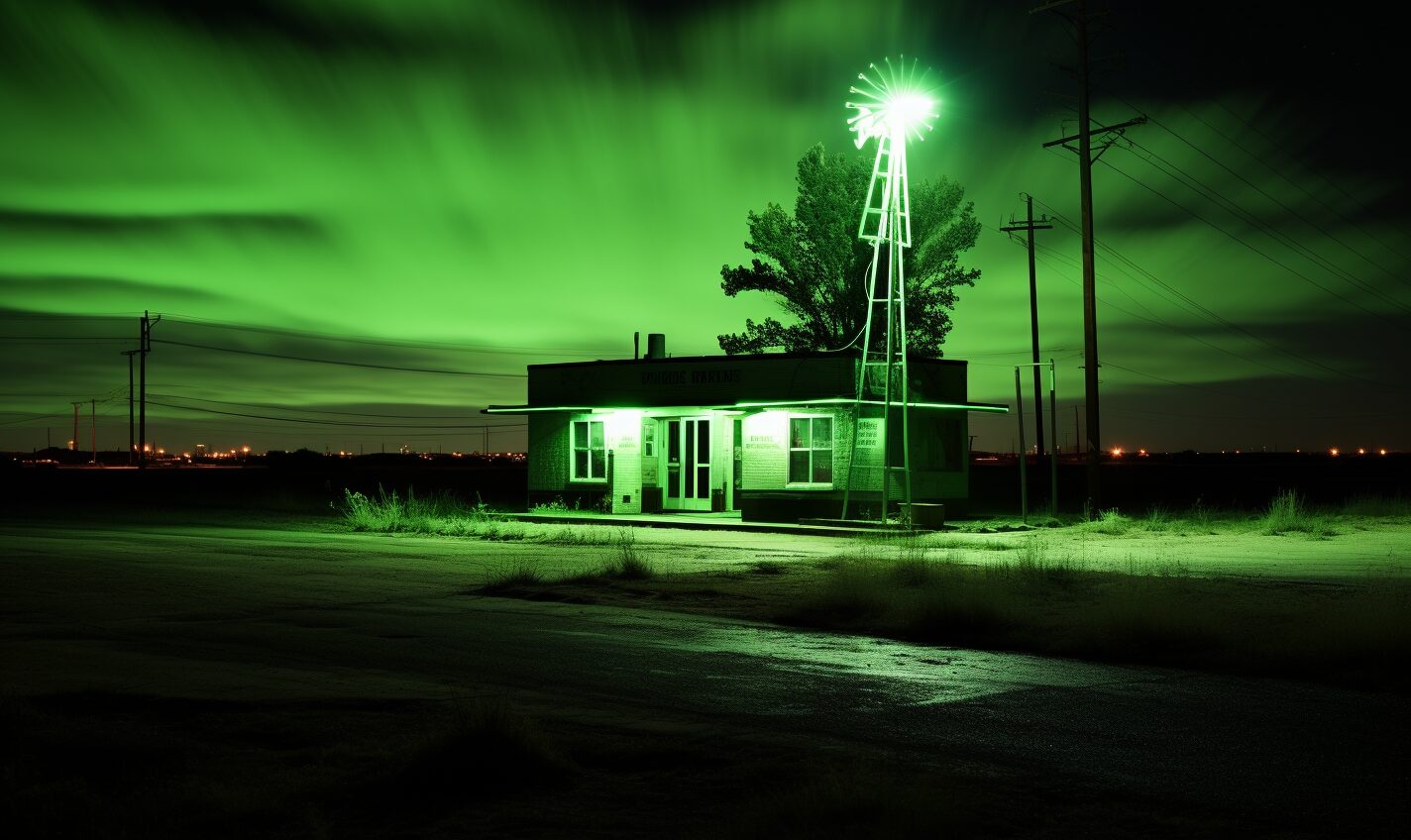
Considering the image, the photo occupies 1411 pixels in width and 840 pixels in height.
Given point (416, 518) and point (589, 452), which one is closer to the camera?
point (416, 518)

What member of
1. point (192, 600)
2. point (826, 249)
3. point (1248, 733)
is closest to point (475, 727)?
point (1248, 733)

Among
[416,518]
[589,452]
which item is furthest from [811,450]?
[416,518]

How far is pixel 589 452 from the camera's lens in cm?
3244

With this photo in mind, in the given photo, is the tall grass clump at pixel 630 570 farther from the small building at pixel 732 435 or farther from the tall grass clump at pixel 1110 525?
the tall grass clump at pixel 1110 525

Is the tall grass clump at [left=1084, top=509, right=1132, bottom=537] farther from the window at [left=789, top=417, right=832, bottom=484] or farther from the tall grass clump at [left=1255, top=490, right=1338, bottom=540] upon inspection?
the window at [left=789, top=417, right=832, bottom=484]

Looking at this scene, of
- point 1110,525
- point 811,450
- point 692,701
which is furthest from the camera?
point 811,450

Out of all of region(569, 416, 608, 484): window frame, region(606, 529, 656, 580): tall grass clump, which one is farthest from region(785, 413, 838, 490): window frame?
region(606, 529, 656, 580): tall grass clump

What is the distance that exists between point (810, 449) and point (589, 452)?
7.18 metres

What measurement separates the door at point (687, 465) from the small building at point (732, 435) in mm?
32

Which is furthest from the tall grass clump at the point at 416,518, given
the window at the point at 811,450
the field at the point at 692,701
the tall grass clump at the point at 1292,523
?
the tall grass clump at the point at 1292,523

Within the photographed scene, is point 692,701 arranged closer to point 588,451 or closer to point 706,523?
point 706,523

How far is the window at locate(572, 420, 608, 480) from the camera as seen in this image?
3219 centimetres

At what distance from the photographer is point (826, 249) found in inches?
1809

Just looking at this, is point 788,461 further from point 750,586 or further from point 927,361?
point 750,586
